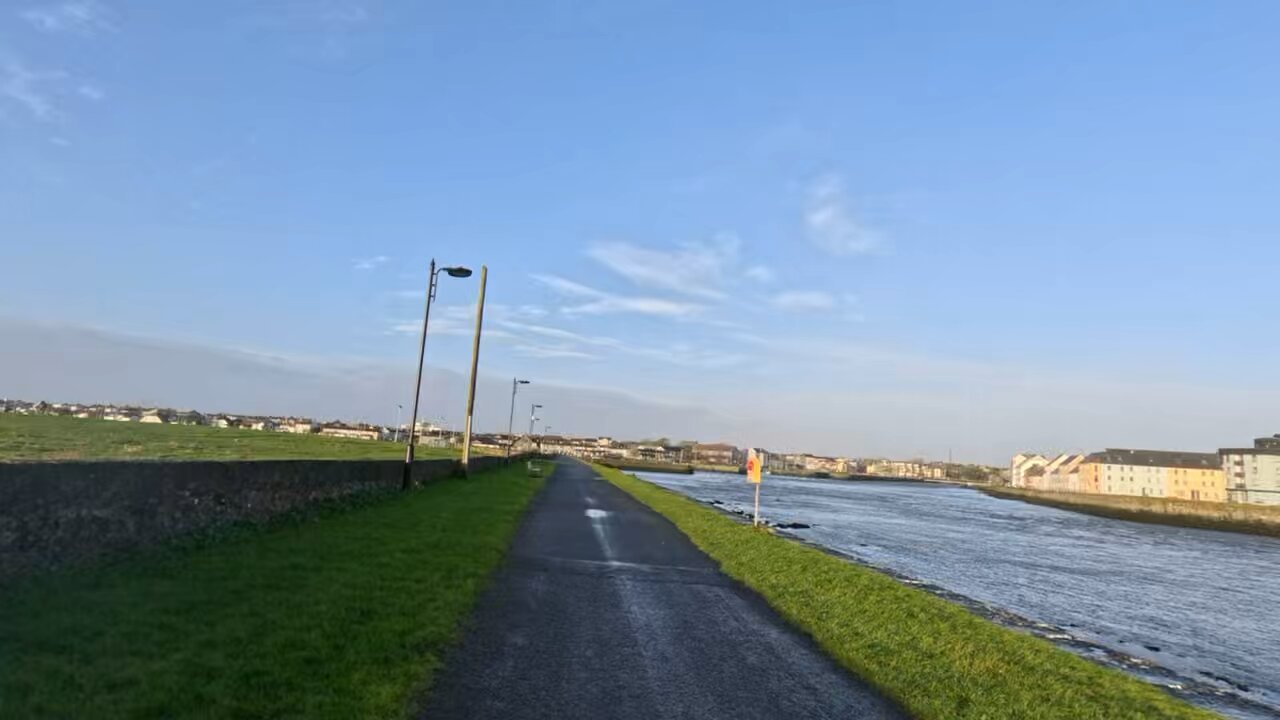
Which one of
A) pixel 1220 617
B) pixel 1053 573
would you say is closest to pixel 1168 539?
pixel 1053 573

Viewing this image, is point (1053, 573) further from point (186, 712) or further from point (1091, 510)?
point (1091, 510)

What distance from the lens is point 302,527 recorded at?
1495cm

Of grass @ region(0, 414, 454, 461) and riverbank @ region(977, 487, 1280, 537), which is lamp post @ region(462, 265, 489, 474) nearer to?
grass @ region(0, 414, 454, 461)

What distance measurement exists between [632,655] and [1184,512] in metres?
113

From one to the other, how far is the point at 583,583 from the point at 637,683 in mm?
5585

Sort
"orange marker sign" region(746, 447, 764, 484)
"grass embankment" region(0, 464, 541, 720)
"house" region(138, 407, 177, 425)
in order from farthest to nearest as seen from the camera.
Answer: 1. "house" region(138, 407, 177, 425)
2. "orange marker sign" region(746, 447, 764, 484)
3. "grass embankment" region(0, 464, 541, 720)

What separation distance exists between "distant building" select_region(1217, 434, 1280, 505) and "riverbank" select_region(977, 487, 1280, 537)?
22.1m

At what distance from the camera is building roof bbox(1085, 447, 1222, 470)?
135m

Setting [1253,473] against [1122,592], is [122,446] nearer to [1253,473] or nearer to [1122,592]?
[1122,592]

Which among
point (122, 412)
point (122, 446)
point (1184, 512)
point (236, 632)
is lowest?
point (1184, 512)

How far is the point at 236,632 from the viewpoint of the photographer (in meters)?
6.85

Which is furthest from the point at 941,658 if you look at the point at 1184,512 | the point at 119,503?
the point at 1184,512

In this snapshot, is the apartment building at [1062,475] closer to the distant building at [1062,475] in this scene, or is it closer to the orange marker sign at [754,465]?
the distant building at [1062,475]

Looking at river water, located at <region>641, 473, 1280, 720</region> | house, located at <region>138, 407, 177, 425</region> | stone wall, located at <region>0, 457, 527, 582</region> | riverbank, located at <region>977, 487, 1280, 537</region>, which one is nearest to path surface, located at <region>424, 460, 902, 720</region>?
stone wall, located at <region>0, 457, 527, 582</region>
